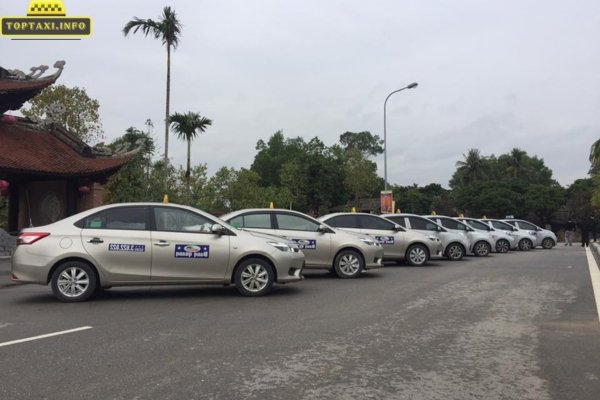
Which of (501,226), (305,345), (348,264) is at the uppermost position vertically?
(501,226)

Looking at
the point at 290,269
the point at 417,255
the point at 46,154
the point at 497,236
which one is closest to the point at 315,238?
the point at 290,269

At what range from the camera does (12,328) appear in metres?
6.77

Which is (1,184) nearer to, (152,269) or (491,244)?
(152,269)

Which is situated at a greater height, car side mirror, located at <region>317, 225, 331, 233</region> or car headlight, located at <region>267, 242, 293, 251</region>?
car side mirror, located at <region>317, 225, 331, 233</region>

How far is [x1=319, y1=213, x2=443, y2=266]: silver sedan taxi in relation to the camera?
14633 millimetres

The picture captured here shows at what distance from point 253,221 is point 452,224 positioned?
10.4 metres

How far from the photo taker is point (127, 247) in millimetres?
8602

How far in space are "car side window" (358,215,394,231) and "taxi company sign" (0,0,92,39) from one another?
10.8 metres

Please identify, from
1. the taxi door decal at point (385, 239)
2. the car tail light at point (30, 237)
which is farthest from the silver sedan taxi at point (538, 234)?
the car tail light at point (30, 237)

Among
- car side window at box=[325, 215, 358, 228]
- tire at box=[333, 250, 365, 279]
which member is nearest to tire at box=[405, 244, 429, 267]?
car side window at box=[325, 215, 358, 228]

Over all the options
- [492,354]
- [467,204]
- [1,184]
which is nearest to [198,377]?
[492,354]

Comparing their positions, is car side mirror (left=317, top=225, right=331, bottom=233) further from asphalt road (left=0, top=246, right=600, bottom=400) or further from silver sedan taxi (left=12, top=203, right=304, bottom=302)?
silver sedan taxi (left=12, top=203, right=304, bottom=302)

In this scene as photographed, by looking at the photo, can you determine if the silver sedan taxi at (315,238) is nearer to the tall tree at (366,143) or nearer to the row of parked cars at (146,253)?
the row of parked cars at (146,253)

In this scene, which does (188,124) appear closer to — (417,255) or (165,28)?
(165,28)
